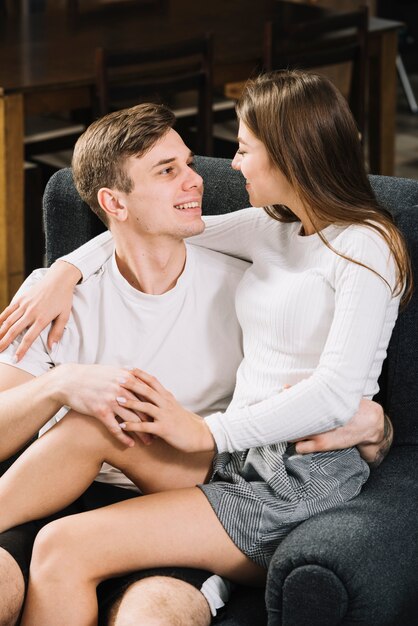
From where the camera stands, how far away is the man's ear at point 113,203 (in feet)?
6.75

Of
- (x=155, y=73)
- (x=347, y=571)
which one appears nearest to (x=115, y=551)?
(x=347, y=571)

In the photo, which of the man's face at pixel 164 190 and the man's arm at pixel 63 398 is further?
the man's face at pixel 164 190

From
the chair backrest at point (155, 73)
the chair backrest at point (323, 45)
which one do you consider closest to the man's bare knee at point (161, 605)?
the chair backrest at point (155, 73)

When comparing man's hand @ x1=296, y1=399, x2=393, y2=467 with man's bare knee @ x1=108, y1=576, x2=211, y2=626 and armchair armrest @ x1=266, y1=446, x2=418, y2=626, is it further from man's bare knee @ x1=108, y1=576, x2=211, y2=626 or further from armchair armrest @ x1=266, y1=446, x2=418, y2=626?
man's bare knee @ x1=108, y1=576, x2=211, y2=626

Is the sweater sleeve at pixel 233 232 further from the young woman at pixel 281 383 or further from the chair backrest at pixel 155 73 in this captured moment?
the chair backrest at pixel 155 73

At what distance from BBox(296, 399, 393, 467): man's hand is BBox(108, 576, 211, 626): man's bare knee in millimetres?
291

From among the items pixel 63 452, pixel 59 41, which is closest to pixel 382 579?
pixel 63 452

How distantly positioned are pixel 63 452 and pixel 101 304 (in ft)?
1.25

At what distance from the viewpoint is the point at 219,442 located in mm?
1794

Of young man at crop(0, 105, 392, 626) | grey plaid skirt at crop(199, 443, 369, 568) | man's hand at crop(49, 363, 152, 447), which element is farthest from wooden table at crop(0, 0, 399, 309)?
grey plaid skirt at crop(199, 443, 369, 568)

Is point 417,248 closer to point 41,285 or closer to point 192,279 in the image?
point 192,279

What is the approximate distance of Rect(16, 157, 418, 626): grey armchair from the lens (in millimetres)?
1605

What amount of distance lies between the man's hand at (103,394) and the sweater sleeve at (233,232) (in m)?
0.40

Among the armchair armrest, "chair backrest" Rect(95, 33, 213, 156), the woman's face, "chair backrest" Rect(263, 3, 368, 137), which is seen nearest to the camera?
the armchair armrest
